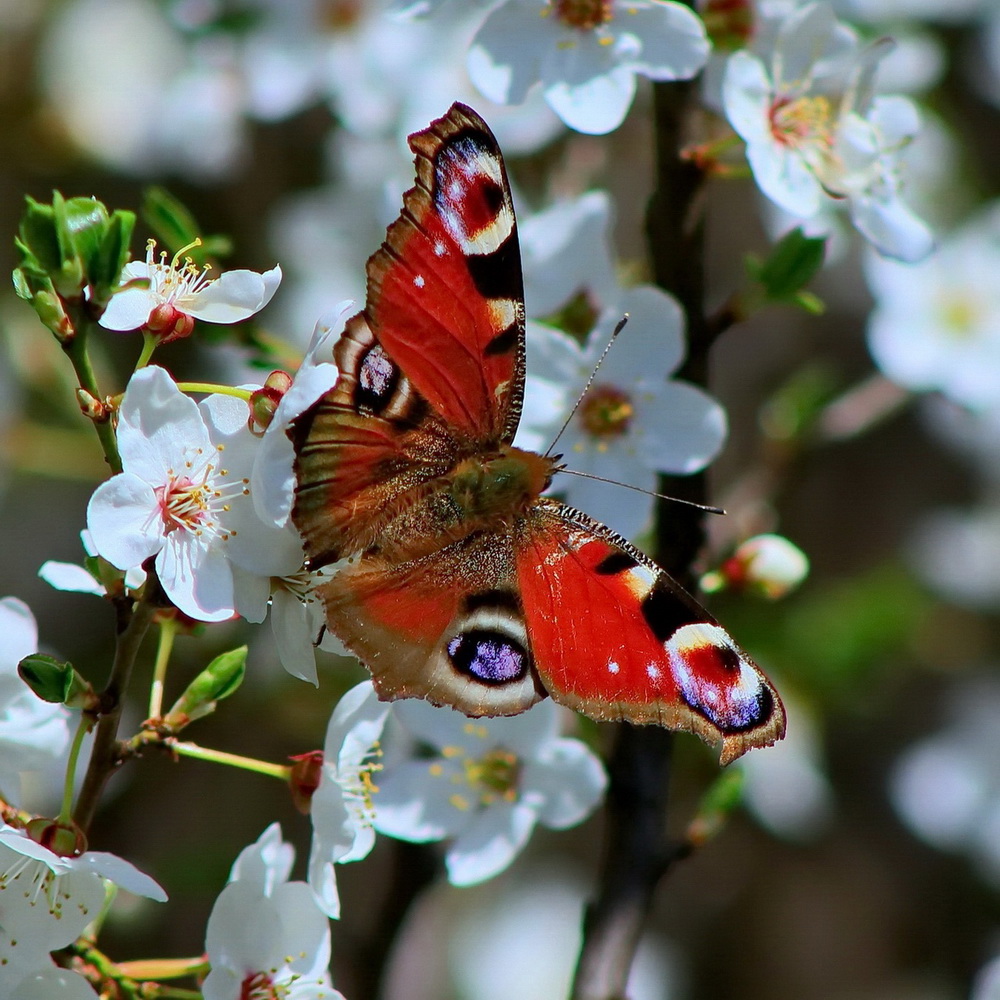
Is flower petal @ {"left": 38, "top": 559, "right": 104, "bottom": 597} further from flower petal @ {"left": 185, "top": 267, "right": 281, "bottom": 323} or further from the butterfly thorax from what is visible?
the butterfly thorax

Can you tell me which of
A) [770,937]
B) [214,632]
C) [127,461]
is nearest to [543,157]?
[214,632]

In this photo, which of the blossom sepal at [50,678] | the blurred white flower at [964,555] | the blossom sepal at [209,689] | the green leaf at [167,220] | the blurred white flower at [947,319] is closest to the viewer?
the blossom sepal at [50,678]

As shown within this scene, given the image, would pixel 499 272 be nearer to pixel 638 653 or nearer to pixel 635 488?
pixel 635 488

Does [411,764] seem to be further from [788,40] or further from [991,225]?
[991,225]

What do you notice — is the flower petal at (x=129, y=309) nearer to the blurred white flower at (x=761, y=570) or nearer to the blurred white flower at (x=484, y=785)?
the blurred white flower at (x=484, y=785)

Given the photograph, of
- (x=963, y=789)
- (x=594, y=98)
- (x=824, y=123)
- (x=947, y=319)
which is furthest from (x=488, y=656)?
(x=963, y=789)

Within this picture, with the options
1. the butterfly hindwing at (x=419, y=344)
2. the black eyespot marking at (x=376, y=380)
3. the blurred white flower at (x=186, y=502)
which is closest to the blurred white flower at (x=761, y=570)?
the butterfly hindwing at (x=419, y=344)
